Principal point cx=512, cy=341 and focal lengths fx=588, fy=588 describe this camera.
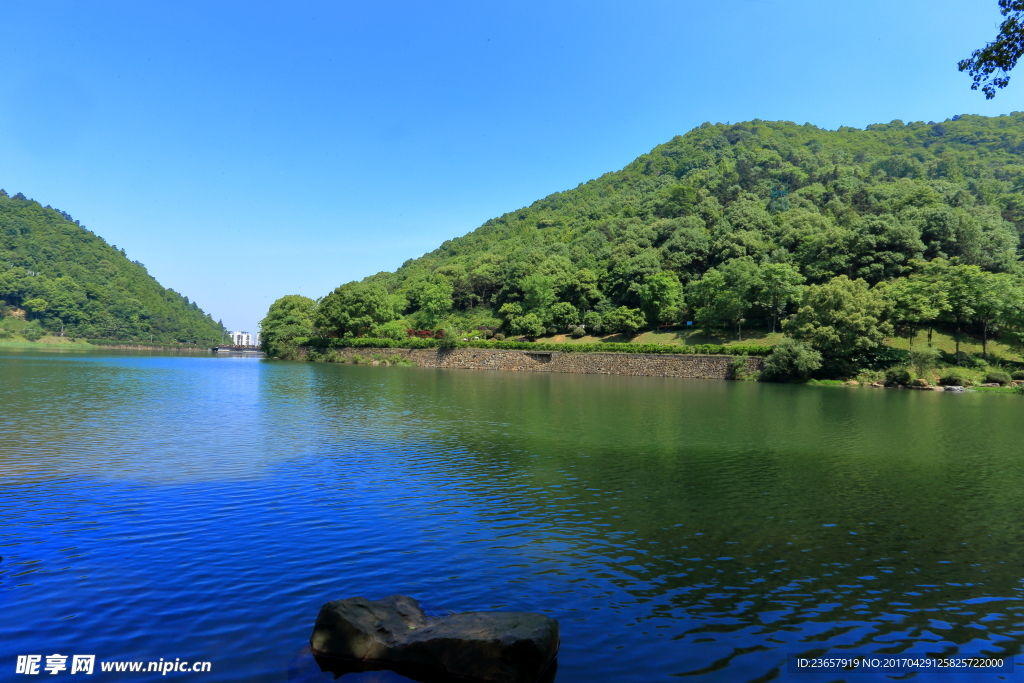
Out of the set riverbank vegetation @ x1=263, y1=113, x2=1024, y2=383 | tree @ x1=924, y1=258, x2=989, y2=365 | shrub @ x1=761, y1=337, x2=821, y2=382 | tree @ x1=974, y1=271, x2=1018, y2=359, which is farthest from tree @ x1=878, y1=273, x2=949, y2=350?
shrub @ x1=761, y1=337, x2=821, y2=382

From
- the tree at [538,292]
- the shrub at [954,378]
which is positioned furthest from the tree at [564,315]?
the shrub at [954,378]

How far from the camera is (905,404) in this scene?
39.6 meters

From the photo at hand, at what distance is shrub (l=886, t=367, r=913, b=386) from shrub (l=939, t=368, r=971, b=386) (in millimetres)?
3059

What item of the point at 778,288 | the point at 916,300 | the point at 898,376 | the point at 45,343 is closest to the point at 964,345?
the point at 916,300

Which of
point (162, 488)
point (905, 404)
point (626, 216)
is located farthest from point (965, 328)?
point (626, 216)

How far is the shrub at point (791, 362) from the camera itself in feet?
192

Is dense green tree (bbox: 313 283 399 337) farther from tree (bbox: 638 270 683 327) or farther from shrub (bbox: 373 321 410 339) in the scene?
tree (bbox: 638 270 683 327)

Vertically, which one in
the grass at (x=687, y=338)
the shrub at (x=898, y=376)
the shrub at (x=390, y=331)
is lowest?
the shrub at (x=898, y=376)

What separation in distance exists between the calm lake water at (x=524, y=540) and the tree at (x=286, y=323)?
7764cm

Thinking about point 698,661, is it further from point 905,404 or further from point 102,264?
point 102,264

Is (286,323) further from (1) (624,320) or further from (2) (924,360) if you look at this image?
(2) (924,360)

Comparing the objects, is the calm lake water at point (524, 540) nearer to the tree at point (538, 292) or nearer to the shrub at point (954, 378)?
the shrub at point (954, 378)

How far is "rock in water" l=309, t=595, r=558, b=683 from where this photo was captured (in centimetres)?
614

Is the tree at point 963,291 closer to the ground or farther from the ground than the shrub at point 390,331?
farther from the ground
